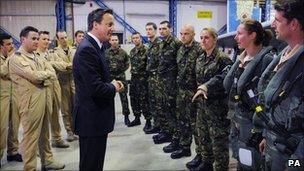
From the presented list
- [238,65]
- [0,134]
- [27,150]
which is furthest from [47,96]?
[238,65]

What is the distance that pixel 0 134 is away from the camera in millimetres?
3822

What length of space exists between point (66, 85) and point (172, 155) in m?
1.90

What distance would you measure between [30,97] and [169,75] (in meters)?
1.77

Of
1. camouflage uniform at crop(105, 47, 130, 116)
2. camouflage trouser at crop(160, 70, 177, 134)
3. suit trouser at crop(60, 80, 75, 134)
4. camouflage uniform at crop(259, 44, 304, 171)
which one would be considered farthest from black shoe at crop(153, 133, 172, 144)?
camouflage uniform at crop(259, 44, 304, 171)

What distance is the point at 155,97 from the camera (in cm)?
462

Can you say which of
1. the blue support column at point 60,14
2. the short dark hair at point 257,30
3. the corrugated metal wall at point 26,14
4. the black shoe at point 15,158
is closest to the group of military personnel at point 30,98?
the black shoe at point 15,158

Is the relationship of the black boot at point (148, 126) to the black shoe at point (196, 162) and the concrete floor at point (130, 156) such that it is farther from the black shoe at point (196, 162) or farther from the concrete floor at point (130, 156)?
the black shoe at point (196, 162)

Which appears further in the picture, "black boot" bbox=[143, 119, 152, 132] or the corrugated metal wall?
the corrugated metal wall

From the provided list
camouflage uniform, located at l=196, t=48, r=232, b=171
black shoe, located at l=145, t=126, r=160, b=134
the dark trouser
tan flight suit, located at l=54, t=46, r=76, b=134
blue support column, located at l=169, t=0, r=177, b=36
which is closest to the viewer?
the dark trouser

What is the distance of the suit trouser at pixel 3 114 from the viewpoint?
3.84 metres

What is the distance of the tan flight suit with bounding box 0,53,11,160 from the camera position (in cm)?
383

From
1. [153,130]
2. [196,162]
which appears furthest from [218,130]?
[153,130]

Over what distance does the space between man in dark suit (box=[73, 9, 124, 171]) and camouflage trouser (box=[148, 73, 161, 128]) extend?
6.92ft

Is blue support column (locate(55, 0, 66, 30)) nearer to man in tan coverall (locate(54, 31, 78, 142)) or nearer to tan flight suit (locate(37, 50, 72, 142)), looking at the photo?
man in tan coverall (locate(54, 31, 78, 142))
